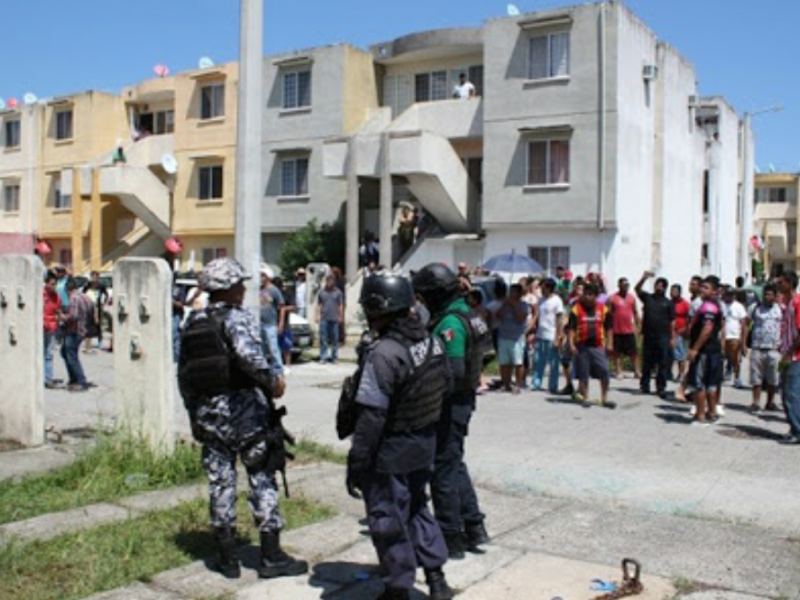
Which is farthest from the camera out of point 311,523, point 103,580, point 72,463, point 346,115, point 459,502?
point 346,115

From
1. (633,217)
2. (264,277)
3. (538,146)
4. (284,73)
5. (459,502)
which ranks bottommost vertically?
(459,502)

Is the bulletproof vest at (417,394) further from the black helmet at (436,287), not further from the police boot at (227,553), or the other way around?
the police boot at (227,553)

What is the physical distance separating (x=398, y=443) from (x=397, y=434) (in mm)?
47

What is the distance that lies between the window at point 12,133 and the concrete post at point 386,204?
22.3 metres

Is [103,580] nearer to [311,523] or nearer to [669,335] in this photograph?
[311,523]

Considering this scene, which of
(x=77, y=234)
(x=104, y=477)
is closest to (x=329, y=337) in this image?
(x=104, y=477)

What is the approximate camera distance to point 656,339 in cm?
1374

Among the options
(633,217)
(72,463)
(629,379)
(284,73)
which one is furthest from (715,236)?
(72,463)

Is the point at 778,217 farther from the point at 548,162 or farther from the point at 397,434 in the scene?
the point at 397,434

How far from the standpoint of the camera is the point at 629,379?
15.7 metres

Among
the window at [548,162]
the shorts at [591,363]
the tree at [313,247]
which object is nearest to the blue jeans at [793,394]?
the shorts at [591,363]

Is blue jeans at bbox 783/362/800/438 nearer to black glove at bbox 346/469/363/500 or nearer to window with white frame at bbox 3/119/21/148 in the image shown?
black glove at bbox 346/469/363/500

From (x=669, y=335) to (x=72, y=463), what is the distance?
358 inches

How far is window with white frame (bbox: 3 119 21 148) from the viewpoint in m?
41.2
